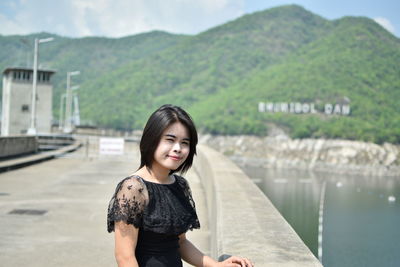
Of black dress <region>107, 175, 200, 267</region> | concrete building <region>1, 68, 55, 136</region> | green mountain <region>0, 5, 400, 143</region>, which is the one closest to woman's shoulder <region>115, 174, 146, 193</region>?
black dress <region>107, 175, 200, 267</region>

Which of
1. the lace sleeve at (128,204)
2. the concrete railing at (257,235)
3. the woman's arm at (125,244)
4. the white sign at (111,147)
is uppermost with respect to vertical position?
the lace sleeve at (128,204)

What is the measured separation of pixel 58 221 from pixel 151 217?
6341mm

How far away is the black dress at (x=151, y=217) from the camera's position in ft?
8.75

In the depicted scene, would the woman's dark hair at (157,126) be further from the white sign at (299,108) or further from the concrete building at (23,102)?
the white sign at (299,108)

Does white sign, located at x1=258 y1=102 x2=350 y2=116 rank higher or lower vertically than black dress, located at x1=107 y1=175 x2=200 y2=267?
higher

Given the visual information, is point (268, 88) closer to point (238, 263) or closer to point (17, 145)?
point (17, 145)

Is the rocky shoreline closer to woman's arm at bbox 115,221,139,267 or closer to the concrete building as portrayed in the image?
the concrete building

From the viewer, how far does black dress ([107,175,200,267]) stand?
2.67m

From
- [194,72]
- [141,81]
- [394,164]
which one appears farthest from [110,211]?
[194,72]

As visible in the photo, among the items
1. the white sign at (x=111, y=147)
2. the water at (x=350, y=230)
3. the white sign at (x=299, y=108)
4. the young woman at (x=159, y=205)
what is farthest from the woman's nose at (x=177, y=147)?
the white sign at (x=299, y=108)

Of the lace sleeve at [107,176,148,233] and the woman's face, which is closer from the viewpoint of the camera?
the lace sleeve at [107,176,148,233]

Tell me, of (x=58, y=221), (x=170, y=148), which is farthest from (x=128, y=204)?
(x=58, y=221)

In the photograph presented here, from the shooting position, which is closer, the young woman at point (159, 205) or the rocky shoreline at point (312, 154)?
the young woman at point (159, 205)

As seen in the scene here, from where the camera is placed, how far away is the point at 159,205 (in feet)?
9.20
